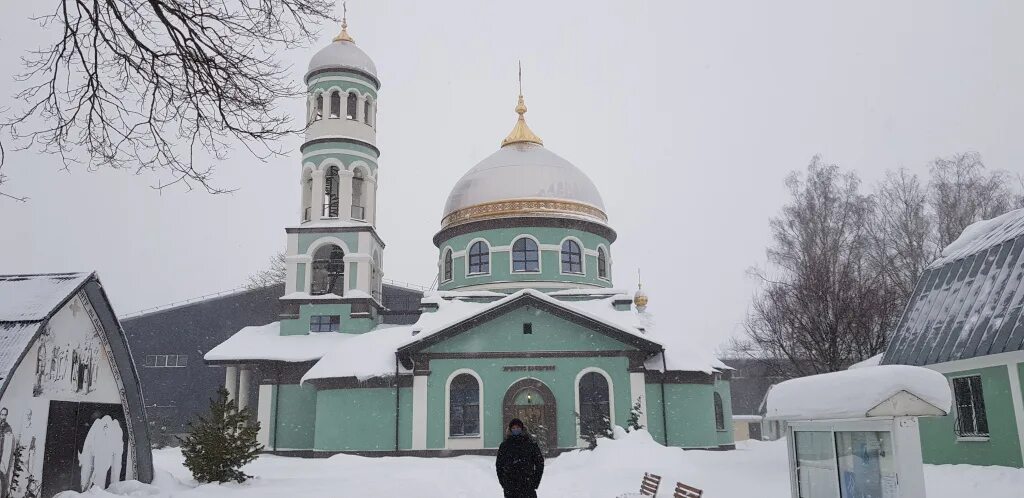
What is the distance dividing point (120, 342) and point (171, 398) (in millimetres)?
29710

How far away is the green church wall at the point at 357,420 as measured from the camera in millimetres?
23484

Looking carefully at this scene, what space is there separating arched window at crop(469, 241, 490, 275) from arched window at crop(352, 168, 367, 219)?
4665 mm

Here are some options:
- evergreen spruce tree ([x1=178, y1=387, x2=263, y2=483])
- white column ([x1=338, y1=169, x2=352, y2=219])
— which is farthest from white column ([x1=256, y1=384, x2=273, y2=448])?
evergreen spruce tree ([x1=178, y1=387, x2=263, y2=483])

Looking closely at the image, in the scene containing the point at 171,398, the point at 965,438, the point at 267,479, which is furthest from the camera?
the point at 171,398

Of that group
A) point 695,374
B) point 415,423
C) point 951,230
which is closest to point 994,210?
point 951,230

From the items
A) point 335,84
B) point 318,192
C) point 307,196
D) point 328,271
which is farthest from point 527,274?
point 335,84

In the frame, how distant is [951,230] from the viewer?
30.7 metres

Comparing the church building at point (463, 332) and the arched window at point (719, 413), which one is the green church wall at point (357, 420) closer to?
the church building at point (463, 332)

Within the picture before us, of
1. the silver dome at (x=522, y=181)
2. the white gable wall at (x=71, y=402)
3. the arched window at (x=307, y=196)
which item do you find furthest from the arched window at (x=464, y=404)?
the white gable wall at (x=71, y=402)

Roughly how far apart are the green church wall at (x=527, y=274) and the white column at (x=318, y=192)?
18.0 ft

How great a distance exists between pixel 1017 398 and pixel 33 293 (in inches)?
559

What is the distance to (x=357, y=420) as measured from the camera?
2375 cm

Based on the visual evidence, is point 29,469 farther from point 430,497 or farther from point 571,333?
point 571,333

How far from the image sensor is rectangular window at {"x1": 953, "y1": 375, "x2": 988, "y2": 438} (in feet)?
43.2
